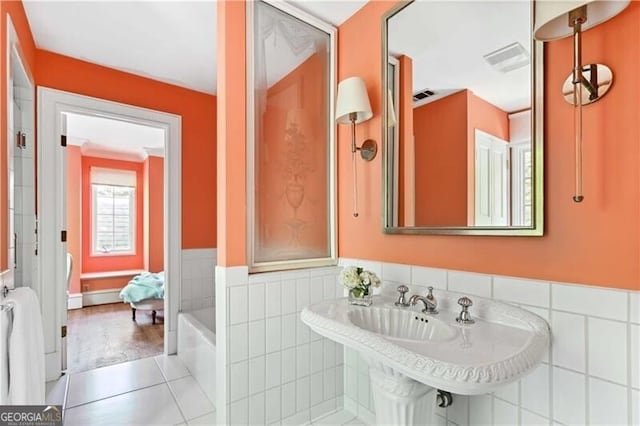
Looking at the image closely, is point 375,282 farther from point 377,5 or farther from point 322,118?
point 377,5

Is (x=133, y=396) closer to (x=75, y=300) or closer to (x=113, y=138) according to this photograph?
(x=75, y=300)

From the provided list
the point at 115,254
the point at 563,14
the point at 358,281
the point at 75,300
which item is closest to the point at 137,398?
the point at 358,281

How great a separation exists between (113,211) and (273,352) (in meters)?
4.99

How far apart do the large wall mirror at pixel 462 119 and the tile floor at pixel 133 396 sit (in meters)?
1.68

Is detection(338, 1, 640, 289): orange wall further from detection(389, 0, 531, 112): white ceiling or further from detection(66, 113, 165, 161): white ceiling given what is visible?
detection(66, 113, 165, 161): white ceiling

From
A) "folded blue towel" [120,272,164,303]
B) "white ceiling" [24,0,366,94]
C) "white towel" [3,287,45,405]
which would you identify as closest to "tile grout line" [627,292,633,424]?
"white ceiling" [24,0,366,94]

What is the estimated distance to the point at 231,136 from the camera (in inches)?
63.1

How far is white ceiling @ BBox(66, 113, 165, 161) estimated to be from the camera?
12.5ft

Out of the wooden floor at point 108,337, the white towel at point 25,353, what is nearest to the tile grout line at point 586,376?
the white towel at point 25,353

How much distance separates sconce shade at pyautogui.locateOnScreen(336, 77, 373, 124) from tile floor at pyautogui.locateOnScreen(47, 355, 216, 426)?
77.2 inches

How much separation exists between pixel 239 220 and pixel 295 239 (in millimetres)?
386

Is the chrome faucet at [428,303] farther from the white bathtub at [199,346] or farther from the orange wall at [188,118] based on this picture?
the orange wall at [188,118]

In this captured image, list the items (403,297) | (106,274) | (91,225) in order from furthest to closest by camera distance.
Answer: (91,225) < (106,274) < (403,297)

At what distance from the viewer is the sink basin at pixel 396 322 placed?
1.26 meters
